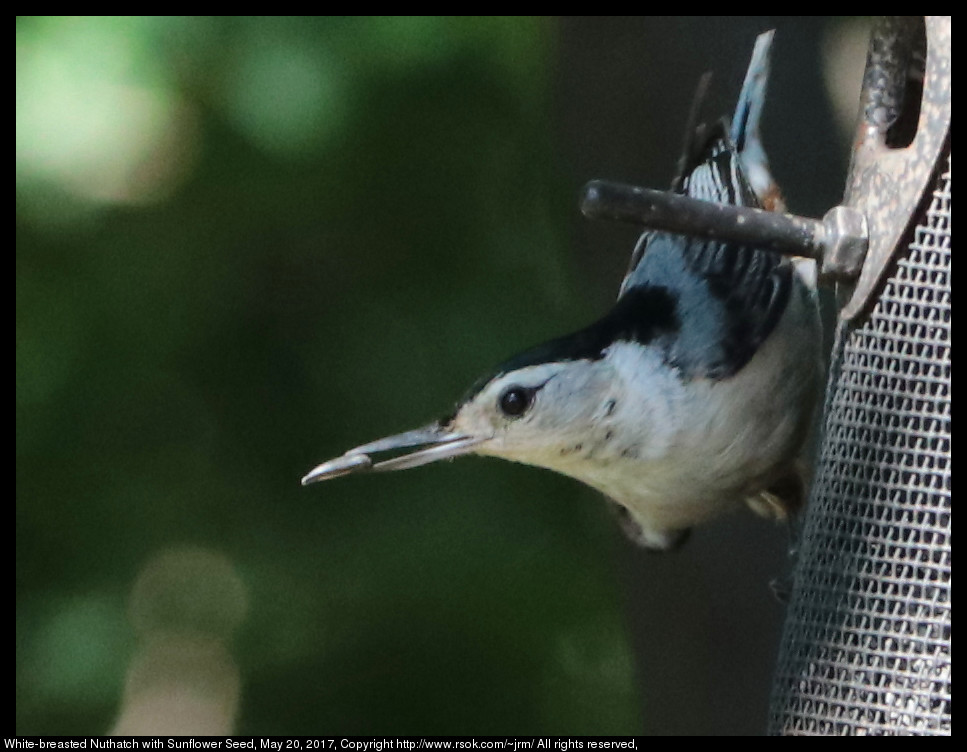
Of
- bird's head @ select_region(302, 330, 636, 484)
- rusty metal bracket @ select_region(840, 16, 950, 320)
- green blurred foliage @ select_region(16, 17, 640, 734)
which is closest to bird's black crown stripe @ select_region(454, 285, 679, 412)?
bird's head @ select_region(302, 330, 636, 484)

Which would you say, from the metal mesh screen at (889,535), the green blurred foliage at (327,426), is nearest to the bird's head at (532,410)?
the metal mesh screen at (889,535)

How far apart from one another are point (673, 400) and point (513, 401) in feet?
0.94

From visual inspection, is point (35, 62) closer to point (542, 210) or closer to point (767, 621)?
point (542, 210)

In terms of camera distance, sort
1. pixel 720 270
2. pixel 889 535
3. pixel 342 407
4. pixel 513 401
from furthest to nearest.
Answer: pixel 342 407
pixel 720 270
pixel 513 401
pixel 889 535

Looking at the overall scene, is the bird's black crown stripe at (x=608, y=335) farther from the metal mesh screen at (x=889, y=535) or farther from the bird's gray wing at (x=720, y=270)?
the metal mesh screen at (x=889, y=535)

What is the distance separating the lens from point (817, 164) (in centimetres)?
275

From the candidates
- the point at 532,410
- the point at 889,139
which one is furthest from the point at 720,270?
the point at 889,139

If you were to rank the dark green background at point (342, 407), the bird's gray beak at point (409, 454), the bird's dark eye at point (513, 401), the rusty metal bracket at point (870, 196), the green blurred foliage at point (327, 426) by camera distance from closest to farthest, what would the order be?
1. the rusty metal bracket at point (870, 196)
2. the bird's gray beak at point (409, 454)
3. the bird's dark eye at point (513, 401)
4. the dark green background at point (342, 407)
5. the green blurred foliage at point (327, 426)

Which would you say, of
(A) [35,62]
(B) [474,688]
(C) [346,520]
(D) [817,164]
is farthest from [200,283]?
(D) [817,164]

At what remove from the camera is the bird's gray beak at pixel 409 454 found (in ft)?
7.42

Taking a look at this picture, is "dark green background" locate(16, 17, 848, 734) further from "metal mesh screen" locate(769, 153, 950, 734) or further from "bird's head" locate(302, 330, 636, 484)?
"metal mesh screen" locate(769, 153, 950, 734)

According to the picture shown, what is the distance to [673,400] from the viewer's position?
2.39 metres

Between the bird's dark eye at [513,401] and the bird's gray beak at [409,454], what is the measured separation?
8 cm

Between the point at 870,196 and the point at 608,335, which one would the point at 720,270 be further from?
the point at 870,196
